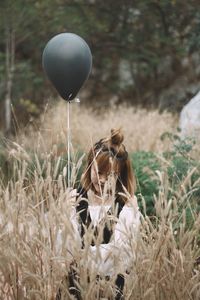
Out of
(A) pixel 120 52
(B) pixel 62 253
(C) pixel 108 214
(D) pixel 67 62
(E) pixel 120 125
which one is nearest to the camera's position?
(B) pixel 62 253

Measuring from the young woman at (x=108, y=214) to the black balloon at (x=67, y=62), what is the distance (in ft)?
3.74

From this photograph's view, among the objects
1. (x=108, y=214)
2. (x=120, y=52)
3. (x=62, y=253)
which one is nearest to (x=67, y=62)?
(x=108, y=214)

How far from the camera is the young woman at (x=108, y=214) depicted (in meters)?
2.14

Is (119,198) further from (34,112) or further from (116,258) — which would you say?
(34,112)

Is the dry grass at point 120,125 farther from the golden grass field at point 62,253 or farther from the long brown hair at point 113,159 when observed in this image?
the golden grass field at point 62,253

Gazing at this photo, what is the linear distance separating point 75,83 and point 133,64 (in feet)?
23.1

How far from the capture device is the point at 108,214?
238 centimetres

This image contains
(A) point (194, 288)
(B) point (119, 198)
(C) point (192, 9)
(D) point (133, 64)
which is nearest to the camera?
(A) point (194, 288)

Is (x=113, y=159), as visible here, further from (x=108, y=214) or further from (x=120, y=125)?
(x=120, y=125)

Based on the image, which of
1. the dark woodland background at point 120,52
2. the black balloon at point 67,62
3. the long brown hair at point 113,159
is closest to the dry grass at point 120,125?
the dark woodland background at point 120,52

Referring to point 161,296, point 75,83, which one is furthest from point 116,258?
point 75,83

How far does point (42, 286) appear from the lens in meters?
2.26

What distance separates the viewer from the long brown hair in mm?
2418

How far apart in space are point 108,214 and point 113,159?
0.20 meters
